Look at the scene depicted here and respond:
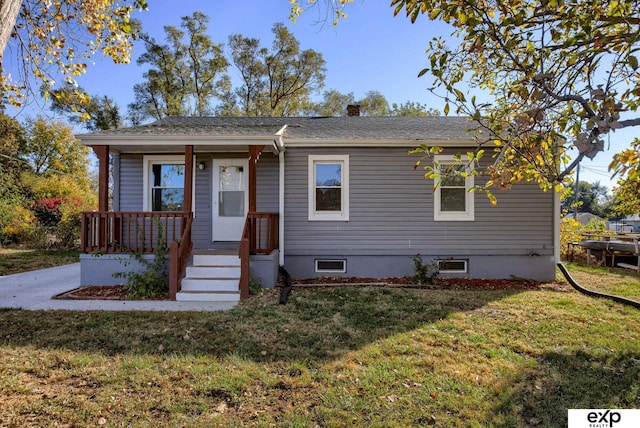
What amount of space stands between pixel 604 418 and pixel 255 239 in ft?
17.3

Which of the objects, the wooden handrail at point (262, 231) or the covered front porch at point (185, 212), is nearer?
the covered front porch at point (185, 212)

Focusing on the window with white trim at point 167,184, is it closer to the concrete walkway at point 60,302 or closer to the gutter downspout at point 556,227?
the concrete walkway at point 60,302

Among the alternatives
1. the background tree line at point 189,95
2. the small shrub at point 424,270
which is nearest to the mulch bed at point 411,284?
the small shrub at point 424,270

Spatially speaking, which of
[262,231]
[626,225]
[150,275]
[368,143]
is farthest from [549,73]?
[626,225]

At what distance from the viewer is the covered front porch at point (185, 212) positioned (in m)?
6.12

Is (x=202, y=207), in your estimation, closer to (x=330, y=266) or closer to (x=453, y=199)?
(x=330, y=266)

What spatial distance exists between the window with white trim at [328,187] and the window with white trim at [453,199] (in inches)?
77.7

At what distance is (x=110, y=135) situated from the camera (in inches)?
246

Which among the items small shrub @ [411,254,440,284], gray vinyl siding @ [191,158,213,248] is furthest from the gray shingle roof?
small shrub @ [411,254,440,284]

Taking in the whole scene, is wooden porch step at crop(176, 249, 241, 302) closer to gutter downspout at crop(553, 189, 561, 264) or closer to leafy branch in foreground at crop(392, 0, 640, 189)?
leafy branch in foreground at crop(392, 0, 640, 189)

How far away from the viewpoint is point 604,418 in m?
→ 2.54

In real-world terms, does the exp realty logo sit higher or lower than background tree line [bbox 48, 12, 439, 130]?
lower

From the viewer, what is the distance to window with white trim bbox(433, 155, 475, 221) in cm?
728

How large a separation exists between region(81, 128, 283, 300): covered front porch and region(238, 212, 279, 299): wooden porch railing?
17 mm
